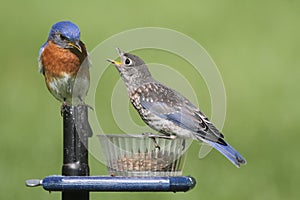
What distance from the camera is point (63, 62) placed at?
734 cm

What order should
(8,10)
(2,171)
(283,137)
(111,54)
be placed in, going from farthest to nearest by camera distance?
(8,10), (283,137), (2,171), (111,54)

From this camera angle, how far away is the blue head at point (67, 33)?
6.77m

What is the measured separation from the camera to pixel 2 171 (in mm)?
9117

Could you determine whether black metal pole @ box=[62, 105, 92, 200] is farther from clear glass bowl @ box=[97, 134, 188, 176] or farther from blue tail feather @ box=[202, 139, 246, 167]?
blue tail feather @ box=[202, 139, 246, 167]

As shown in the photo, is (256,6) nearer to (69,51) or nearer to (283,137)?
(283,137)

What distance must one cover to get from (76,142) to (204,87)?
214 inches

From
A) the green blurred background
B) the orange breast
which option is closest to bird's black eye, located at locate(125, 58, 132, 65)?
the orange breast

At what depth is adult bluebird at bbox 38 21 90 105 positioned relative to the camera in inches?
273

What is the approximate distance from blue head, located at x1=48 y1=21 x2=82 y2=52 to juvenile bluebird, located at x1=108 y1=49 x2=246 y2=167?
→ 84 centimetres

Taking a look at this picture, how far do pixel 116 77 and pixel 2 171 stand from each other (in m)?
2.47

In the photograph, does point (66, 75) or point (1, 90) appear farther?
point (1, 90)

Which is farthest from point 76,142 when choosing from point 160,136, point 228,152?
point 228,152

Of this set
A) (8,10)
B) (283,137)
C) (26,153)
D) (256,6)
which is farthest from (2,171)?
(256,6)

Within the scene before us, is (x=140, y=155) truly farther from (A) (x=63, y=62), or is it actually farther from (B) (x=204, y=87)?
(B) (x=204, y=87)
